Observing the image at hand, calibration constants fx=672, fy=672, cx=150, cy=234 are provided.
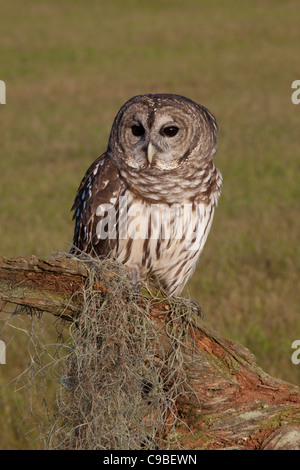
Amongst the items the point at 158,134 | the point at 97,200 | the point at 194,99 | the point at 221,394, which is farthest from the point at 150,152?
the point at 194,99

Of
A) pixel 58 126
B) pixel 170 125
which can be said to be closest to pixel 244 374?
→ pixel 170 125

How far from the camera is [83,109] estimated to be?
19.1 meters

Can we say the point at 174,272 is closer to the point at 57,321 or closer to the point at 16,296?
the point at 57,321

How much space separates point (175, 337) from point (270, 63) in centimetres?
2272

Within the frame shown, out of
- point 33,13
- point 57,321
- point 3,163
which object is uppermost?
point 33,13

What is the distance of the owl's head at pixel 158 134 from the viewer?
4.34 metres

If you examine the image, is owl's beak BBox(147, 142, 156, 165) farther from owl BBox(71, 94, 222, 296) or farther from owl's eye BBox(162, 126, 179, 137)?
owl's eye BBox(162, 126, 179, 137)

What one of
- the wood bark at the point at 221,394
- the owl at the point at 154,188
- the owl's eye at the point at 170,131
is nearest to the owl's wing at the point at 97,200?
the owl at the point at 154,188

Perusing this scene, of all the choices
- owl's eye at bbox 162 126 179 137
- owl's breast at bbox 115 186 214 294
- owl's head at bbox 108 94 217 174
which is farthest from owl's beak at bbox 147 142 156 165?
owl's breast at bbox 115 186 214 294

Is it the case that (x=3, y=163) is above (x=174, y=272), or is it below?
above

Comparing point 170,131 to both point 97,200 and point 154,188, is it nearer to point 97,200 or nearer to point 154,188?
point 154,188

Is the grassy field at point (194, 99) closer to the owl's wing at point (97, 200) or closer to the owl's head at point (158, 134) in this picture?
the owl's wing at point (97, 200)

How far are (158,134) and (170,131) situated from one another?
3.6 inches
